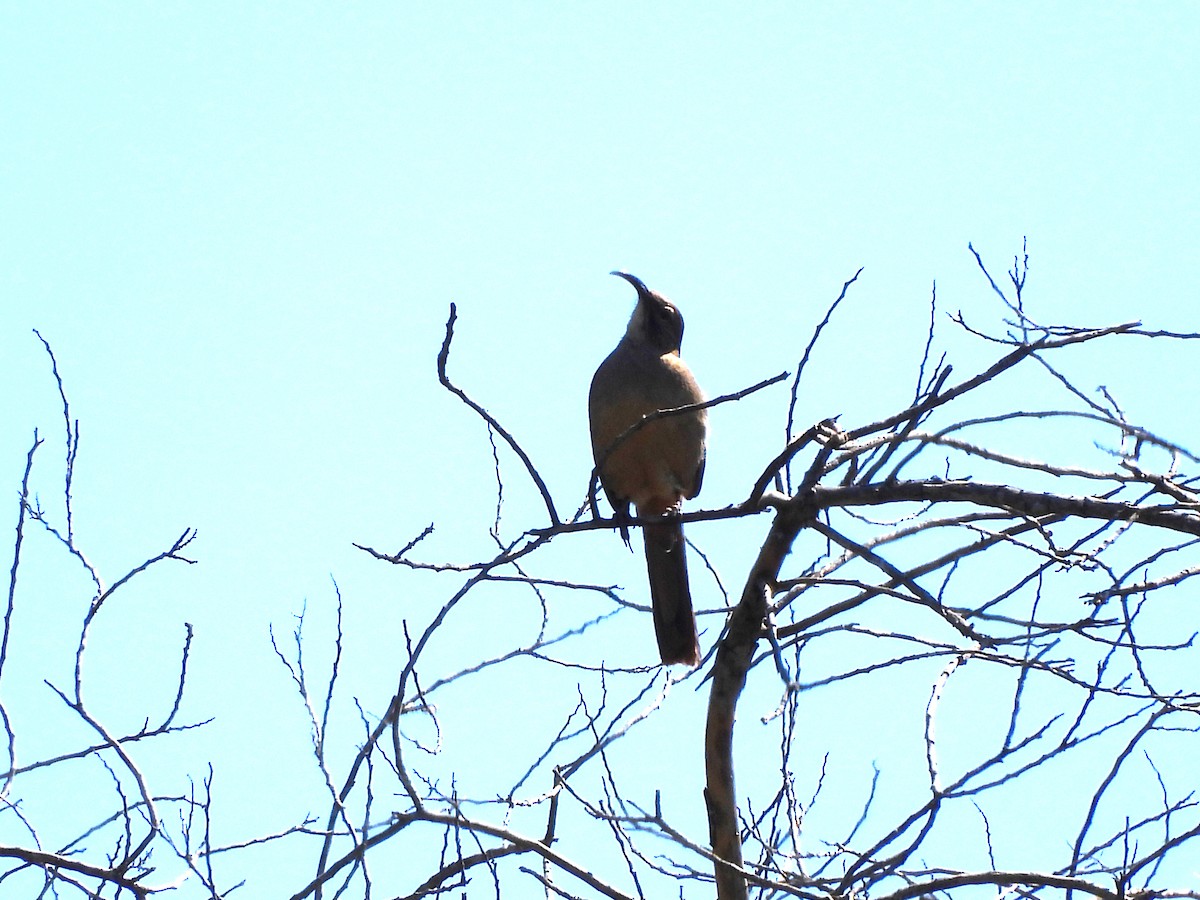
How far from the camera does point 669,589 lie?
572 centimetres

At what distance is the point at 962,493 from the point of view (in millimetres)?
3211

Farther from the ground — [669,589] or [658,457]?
[658,457]

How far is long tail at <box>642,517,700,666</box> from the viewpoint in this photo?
18.3ft

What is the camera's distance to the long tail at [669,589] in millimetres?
5590

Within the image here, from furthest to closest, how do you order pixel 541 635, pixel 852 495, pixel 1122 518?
1. pixel 541 635
2. pixel 852 495
3. pixel 1122 518

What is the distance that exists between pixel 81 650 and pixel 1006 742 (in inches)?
98.8

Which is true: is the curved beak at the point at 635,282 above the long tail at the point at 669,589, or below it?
above

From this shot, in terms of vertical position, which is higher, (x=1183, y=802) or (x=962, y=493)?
(x=962, y=493)

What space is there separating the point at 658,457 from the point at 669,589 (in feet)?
1.86

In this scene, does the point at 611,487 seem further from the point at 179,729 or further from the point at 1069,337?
the point at 1069,337

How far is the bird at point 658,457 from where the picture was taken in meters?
5.64

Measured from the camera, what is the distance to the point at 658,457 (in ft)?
19.1

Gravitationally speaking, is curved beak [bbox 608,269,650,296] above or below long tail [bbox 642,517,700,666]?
above

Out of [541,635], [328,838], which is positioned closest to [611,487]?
[541,635]
